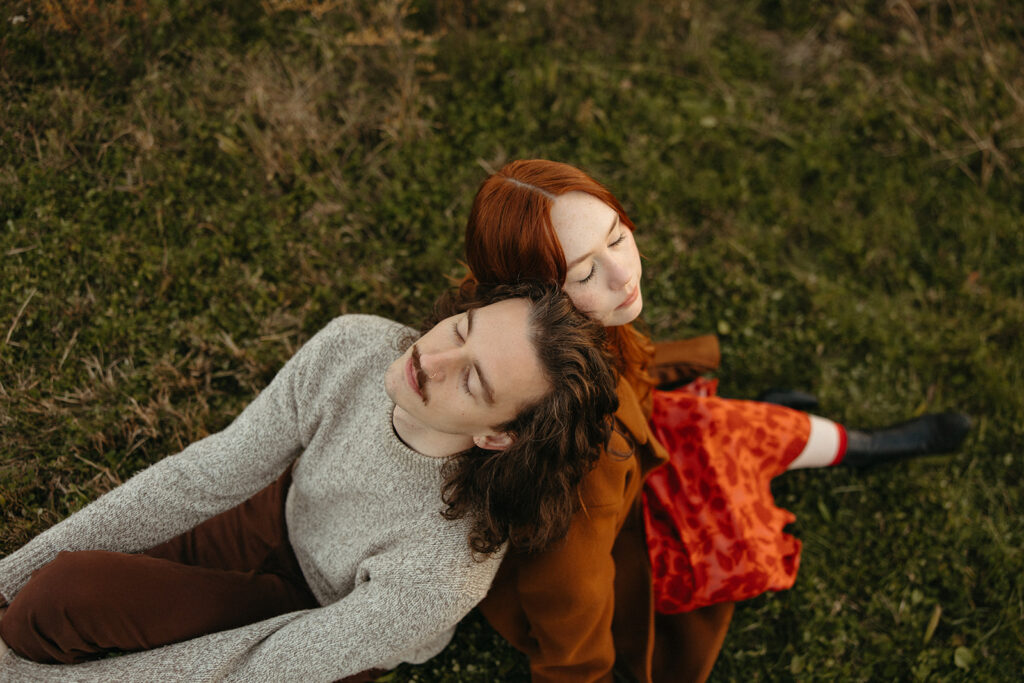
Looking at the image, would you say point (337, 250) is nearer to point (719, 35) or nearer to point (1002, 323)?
point (719, 35)

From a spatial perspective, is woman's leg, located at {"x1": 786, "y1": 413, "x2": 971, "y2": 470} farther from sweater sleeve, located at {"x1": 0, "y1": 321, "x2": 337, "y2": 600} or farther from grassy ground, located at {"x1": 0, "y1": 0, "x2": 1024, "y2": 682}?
sweater sleeve, located at {"x1": 0, "y1": 321, "x2": 337, "y2": 600}

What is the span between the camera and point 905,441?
3.74 meters

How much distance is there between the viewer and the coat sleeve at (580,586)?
245 centimetres

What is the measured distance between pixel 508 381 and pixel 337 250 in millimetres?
2223

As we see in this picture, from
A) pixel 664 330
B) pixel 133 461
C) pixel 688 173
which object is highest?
pixel 688 173

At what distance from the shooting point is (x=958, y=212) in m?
4.53

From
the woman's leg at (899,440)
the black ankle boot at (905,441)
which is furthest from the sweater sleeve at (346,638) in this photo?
the black ankle boot at (905,441)

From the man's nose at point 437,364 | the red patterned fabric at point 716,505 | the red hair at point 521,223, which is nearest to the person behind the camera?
the man's nose at point 437,364

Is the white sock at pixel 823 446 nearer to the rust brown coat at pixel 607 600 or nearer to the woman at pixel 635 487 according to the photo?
the woman at pixel 635 487

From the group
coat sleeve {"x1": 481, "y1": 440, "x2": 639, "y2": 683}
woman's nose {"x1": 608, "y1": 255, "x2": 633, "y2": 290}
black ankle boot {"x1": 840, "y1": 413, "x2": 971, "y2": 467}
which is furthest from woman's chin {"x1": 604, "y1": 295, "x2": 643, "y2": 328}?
black ankle boot {"x1": 840, "y1": 413, "x2": 971, "y2": 467}

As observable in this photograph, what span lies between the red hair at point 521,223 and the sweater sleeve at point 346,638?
94cm

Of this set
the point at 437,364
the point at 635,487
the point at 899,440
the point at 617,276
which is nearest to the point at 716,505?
the point at 635,487

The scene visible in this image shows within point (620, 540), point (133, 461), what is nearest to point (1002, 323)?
point (620, 540)

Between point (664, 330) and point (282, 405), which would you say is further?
point (664, 330)
